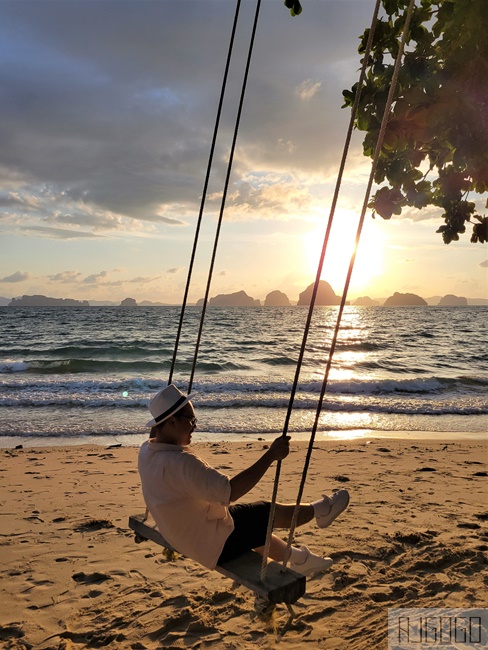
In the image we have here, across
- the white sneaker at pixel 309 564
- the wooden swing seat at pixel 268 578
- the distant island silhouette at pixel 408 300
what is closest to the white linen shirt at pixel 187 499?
the wooden swing seat at pixel 268 578

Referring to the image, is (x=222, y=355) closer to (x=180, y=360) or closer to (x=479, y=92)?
(x=180, y=360)

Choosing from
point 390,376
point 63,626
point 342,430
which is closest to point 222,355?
point 390,376

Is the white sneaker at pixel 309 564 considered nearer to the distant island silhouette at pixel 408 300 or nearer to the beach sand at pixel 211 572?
the beach sand at pixel 211 572

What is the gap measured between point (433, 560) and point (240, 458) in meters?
4.36

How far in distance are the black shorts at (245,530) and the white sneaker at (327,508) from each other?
0.37 m

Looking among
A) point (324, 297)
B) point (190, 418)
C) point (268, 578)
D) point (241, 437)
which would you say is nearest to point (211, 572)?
point (268, 578)

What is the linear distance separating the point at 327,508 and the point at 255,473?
36.9 inches

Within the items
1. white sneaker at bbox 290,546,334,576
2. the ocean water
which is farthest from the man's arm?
the ocean water

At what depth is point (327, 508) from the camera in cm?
341

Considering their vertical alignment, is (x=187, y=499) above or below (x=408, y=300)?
below

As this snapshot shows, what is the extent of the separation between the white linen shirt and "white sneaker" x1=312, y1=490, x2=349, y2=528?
67cm

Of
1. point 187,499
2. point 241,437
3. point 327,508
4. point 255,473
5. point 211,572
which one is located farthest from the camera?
point 241,437

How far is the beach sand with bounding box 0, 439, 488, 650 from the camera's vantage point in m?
3.44

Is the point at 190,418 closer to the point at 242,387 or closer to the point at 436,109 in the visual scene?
the point at 436,109
